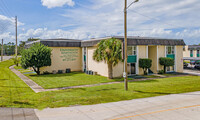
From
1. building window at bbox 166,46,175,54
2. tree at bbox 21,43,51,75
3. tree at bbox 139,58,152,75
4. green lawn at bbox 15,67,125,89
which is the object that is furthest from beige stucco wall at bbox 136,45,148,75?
tree at bbox 21,43,51,75

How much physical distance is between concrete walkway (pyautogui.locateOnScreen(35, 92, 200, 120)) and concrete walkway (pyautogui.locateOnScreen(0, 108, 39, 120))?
0.39m

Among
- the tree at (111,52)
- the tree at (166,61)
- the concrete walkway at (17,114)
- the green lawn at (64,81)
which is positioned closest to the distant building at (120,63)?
the tree at (166,61)

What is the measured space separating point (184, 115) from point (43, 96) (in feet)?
34.7

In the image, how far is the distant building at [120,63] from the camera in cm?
2741

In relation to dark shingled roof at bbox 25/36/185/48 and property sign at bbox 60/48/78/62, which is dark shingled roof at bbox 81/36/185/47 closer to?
dark shingled roof at bbox 25/36/185/48

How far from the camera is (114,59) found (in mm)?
23109

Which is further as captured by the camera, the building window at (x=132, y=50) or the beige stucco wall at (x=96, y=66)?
the building window at (x=132, y=50)

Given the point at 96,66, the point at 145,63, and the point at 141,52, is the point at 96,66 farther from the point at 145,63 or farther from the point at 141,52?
the point at 145,63

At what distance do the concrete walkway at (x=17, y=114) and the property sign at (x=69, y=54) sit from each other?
68.4 feet

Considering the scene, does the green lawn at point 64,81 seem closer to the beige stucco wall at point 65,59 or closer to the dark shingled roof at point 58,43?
the beige stucco wall at point 65,59

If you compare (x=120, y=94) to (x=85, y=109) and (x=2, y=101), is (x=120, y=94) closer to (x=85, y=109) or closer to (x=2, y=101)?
(x=85, y=109)

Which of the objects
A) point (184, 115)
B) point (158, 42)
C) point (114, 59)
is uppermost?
point (158, 42)

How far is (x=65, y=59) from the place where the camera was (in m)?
32.3

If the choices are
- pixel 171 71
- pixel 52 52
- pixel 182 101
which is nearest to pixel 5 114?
pixel 182 101
